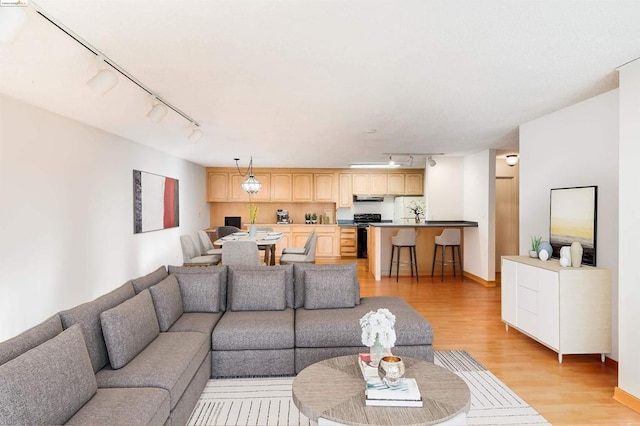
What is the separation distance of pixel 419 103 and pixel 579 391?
283cm

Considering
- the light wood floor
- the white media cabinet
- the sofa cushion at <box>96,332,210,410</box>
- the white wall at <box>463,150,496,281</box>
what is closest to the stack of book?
the sofa cushion at <box>96,332,210,410</box>

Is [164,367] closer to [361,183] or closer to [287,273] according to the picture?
[287,273]

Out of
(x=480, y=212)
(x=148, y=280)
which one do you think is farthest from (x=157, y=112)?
(x=480, y=212)

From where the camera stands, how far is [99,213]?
4.89m

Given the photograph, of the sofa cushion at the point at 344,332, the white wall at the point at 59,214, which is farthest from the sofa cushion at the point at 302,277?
the white wall at the point at 59,214

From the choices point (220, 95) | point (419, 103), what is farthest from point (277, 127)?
point (419, 103)

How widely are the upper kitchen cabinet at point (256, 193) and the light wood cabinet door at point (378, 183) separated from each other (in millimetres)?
2670

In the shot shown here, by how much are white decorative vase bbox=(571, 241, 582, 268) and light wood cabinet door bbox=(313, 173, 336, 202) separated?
6737mm

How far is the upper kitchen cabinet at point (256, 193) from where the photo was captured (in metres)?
9.88

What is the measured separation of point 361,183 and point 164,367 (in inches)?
320

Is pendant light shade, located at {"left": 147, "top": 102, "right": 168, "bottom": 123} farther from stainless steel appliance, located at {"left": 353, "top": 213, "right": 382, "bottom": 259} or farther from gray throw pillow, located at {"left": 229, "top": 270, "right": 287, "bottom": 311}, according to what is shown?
stainless steel appliance, located at {"left": 353, "top": 213, "right": 382, "bottom": 259}

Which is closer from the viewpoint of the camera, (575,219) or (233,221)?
(575,219)

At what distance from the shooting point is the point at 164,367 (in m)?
2.33

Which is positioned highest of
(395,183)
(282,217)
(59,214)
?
(395,183)
